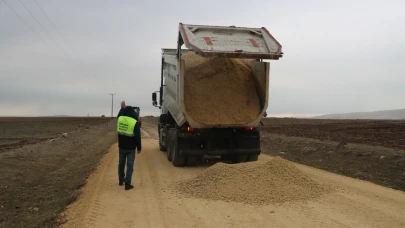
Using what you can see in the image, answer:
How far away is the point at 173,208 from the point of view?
6289 mm

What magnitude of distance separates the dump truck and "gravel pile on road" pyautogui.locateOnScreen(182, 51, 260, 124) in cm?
10

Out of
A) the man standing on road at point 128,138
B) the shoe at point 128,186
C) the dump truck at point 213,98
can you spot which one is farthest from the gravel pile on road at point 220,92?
the shoe at point 128,186

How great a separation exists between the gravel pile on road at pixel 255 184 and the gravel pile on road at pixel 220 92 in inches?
102

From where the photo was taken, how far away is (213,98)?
1074 centimetres

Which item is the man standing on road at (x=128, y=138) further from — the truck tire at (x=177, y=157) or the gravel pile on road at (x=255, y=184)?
the truck tire at (x=177, y=157)

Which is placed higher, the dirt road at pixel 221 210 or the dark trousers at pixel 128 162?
the dark trousers at pixel 128 162

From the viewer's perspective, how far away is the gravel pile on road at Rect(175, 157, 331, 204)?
22.8 feet

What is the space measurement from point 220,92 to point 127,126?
3.77 meters

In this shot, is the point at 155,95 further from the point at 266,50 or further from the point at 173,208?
the point at 173,208

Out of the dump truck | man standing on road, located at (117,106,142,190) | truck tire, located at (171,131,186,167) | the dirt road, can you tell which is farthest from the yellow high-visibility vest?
truck tire, located at (171,131,186,167)

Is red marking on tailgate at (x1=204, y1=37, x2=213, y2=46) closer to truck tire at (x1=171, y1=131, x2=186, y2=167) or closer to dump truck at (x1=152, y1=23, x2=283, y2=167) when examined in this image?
dump truck at (x1=152, y1=23, x2=283, y2=167)

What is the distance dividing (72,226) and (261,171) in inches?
164

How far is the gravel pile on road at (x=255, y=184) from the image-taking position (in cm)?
695

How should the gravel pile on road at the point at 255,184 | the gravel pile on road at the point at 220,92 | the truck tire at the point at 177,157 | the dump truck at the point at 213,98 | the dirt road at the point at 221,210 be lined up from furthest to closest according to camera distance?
1. the truck tire at the point at 177,157
2. the gravel pile on road at the point at 220,92
3. the dump truck at the point at 213,98
4. the gravel pile on road at the point at 255,184
5. the dirt road at the point at 221,210
